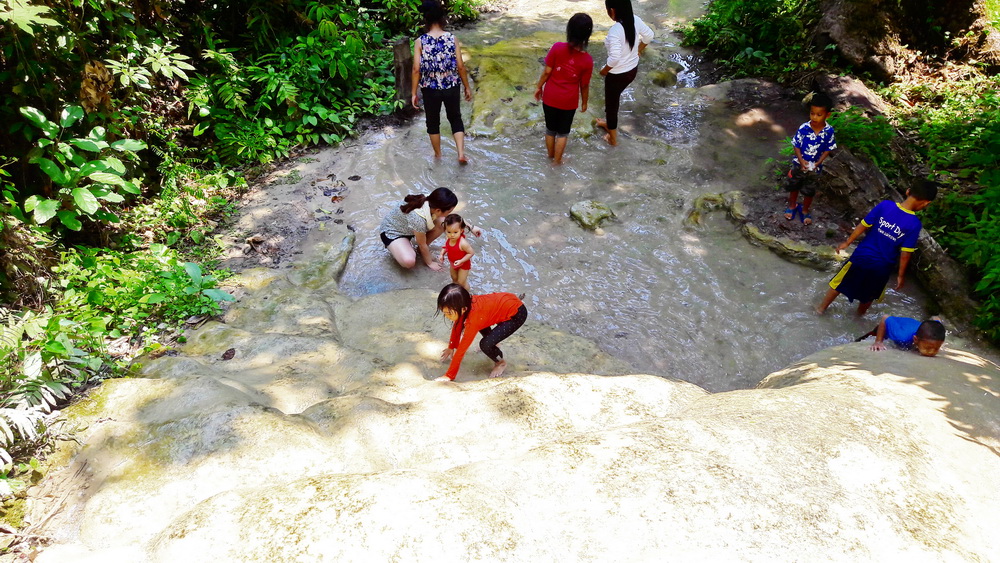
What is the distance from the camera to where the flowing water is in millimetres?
5375

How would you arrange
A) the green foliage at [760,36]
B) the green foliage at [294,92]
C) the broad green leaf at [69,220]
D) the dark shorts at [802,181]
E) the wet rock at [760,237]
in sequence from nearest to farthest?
the broad green leaf at [69,220] → the wet rock at [760,237] → the dark shorts at [802,181] → the green foliage at [294,92] → the green foliage at [760,36]

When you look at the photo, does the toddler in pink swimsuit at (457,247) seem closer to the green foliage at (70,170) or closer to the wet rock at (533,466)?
the wet rock at (533,466)

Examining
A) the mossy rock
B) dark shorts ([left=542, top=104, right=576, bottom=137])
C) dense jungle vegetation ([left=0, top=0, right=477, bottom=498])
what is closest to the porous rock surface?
dense jungle vegetation ([left=0, top=0, right=477, bottom=498])

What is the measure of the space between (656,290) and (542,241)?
4.62ft

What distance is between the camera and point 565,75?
23.2 feet

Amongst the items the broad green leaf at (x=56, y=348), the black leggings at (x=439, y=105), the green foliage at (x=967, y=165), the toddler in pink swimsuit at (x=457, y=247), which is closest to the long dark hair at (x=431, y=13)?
the black leggings at (x=439, y=105)

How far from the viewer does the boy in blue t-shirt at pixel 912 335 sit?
410 centimetres

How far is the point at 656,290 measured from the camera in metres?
5.86

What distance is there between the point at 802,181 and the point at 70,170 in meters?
7.24

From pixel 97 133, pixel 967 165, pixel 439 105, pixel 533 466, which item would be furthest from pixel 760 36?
pixel 533 466

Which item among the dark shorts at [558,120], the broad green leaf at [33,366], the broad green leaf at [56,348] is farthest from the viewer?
the dark shorts at [558,120]

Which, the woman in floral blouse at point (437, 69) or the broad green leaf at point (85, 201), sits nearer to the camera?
the broad green leaf at point (85, 201)

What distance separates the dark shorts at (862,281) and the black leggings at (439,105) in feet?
15.3

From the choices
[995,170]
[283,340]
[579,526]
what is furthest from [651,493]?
[995,170]
